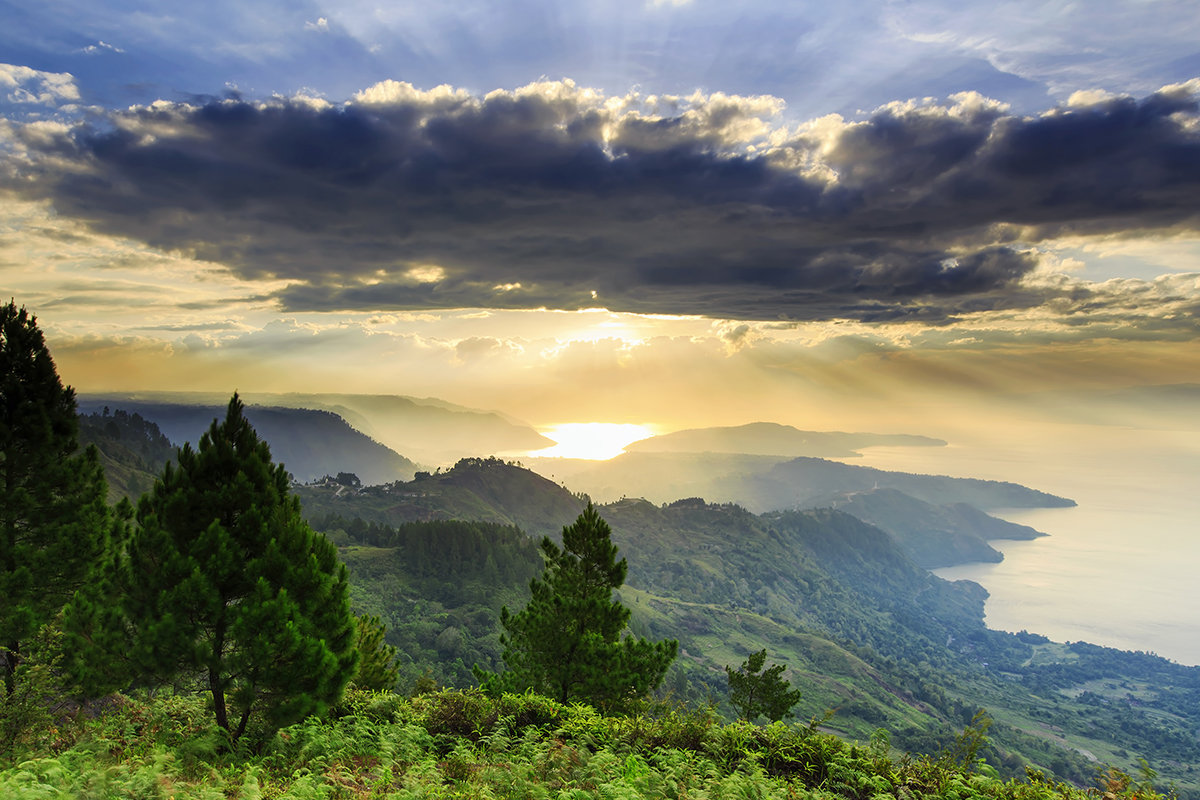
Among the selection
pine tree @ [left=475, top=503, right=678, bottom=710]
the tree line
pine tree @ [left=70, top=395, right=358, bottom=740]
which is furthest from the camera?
pine tree @ [left=475, top=503, right=678, bottom=710]

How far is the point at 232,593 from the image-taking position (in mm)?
18422

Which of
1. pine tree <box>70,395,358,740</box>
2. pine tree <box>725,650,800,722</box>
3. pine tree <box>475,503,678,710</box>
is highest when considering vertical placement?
pine tree <box>70,395,358,740</box>

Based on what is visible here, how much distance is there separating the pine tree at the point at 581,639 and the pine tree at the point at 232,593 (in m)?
13.0

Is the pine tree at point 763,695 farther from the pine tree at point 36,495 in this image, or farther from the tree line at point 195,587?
the pine tree at point 36,495

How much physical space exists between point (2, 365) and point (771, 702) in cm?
5054

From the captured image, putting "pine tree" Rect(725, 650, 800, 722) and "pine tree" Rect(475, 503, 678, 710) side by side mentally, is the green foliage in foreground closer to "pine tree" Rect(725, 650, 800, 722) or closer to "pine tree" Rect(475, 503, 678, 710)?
"pine tree" Rect(475, 503, 678, 710)

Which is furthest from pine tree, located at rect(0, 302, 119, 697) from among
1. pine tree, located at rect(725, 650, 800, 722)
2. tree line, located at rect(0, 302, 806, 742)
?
pine tree, located at rect(725, 650, 800, 722)

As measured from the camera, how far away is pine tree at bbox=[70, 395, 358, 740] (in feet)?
57.9

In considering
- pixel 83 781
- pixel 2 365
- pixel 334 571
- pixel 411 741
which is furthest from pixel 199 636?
pixel 2 365

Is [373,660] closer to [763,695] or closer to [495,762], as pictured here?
[495,762]

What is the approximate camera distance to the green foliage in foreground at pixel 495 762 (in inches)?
510

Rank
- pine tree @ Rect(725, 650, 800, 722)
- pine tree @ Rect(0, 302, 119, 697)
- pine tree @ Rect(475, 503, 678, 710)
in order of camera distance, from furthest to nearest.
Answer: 1. pine tree @ Rect(725, 650, 800, 722)
2. pine tree @ Rect(475, 503, 678, 710)
3. pine tree @ Rect(0, 302, 119, 697)

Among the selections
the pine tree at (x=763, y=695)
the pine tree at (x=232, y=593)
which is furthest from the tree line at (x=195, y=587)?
the pine tree at (x=763, y=695)

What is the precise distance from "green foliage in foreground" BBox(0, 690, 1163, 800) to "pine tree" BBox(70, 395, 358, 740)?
1.60 metres
